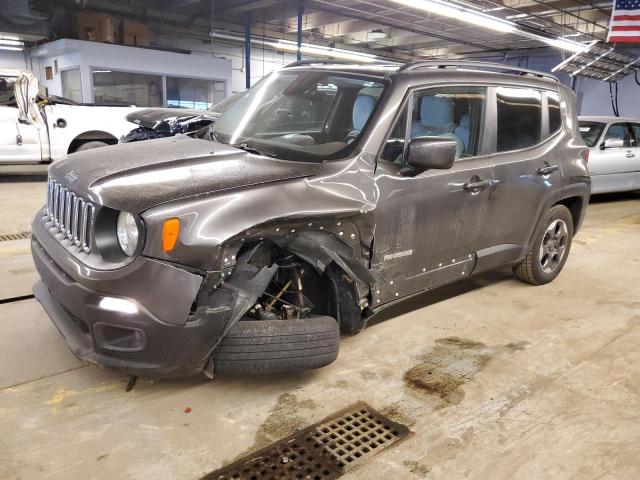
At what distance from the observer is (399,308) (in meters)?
3.82

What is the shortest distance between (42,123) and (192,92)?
358 inches

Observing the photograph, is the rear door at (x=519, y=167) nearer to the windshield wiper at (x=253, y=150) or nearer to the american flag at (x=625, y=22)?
the windshield wiper at (x=253, y=150)

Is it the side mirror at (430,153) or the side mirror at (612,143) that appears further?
the side mirror at (612,143)

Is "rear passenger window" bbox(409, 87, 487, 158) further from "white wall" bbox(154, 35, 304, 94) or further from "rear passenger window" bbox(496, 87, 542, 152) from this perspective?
"white wall" bbox(154, 35, 304, 94)

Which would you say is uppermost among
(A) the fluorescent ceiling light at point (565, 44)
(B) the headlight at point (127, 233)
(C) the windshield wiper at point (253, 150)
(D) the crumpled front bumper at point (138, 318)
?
(A) the fluorescent ceiling light at point (565, 44)

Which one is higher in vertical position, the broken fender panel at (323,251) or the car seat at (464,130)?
the car seat at (464,130)

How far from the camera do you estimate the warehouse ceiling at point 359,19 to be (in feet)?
44.9

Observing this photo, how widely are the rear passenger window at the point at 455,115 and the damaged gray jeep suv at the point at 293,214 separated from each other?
0.03 ft

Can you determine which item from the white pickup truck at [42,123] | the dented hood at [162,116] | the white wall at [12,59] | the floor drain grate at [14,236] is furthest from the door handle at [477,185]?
the white wall at [12,59]

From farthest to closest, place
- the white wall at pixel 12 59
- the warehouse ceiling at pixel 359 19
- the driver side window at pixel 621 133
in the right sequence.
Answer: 1. the white wall at pixel 12 59
2. the warehouse ceiling at pixel 359 19
3. the driver side window at pixel 621 133

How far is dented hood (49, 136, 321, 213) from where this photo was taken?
2.17 metres

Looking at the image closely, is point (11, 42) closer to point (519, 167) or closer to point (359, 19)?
point (359, 19)

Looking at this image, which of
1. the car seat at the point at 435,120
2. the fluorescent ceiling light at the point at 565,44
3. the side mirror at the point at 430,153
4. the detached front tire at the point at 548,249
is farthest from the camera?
the fluorescent ceiling light at the point at 565,44

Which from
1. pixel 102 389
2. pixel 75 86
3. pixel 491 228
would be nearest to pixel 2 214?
pixel 102 389
